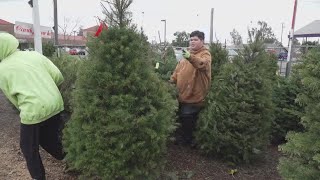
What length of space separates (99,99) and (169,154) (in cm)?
175

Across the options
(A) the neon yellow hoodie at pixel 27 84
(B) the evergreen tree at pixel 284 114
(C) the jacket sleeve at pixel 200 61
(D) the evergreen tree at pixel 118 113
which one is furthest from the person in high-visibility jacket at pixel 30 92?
(B) the evergreen tree at pixel 284 114

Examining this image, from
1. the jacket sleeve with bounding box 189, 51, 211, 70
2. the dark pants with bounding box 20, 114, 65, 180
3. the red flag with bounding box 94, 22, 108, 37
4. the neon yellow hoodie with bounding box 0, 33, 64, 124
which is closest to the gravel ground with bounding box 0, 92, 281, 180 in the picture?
the dark pants with bounding box 20, 114, 65, 180

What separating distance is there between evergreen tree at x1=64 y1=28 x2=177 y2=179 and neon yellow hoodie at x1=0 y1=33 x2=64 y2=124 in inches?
A: 11.1

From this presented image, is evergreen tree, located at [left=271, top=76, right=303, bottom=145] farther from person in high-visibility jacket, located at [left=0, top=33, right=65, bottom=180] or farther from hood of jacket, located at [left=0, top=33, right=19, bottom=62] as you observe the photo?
hood of jacket, located at [left=0, top=33, right=19, bottom=62]

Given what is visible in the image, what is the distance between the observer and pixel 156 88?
11.0ft

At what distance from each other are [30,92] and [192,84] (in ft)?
7.17

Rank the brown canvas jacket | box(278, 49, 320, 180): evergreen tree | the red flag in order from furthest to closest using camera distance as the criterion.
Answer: the brown canvas jacket < the red flag < box(278, 49, 320, 180): evergreen tree

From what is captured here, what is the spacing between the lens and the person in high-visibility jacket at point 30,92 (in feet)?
10.7

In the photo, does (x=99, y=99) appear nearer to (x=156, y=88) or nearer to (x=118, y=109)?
(x=118, y=109)

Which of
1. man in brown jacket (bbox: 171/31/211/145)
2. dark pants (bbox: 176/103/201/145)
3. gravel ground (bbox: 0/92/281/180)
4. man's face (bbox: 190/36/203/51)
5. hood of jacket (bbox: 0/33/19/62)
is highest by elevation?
man's face (bbox: 190/36/203/51)

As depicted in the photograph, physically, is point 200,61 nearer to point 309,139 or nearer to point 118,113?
point 118,113

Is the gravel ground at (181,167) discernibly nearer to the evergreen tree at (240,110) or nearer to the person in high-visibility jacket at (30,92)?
the evergreen tree at (240,110)

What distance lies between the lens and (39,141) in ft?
12.3

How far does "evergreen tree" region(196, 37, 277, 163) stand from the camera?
431 centimetres
